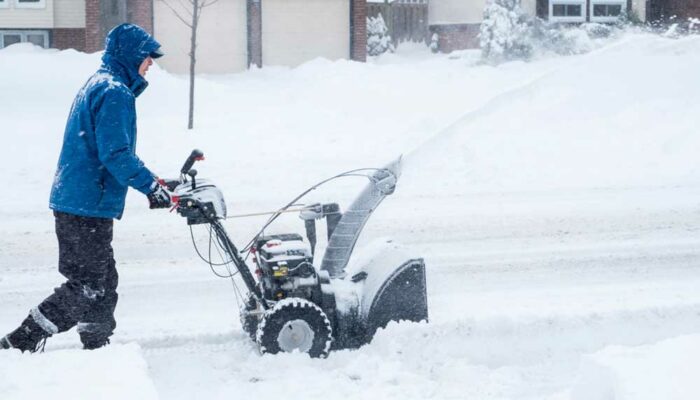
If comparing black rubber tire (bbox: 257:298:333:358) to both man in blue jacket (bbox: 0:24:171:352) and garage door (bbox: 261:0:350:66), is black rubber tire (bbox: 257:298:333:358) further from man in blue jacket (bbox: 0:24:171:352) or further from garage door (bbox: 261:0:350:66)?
garage door (bbox: 261:0:350:66)

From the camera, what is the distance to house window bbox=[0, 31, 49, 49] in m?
26.7

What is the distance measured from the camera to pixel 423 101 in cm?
2006

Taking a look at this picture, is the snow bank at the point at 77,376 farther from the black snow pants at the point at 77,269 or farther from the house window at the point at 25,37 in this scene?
the house window at the point at 25,37

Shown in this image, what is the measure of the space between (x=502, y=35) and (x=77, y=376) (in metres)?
23.0

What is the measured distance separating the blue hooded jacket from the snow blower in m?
0.33

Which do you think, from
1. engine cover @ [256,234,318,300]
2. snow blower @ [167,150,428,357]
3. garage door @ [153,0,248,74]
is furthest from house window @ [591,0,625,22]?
engine cover @ [256,234,318,300]

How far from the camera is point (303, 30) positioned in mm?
26797

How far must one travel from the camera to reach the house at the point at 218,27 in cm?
2520

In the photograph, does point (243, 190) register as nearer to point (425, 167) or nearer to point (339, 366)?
point (425, 167)

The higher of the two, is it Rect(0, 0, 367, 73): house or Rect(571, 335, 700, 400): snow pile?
Rect(0, 0, 367, 73): house

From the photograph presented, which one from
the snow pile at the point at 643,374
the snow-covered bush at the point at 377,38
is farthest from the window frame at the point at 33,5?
the snow pile at the point at 643,374

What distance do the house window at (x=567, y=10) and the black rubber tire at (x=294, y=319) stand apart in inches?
971

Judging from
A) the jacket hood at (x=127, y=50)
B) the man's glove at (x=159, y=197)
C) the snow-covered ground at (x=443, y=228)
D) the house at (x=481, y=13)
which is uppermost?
the house at (x=481, y=13)

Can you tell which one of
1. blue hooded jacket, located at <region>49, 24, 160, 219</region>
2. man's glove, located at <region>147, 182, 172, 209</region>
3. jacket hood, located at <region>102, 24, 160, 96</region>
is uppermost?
jacket hood, located at <region>102, 24, 160, 96</region>
